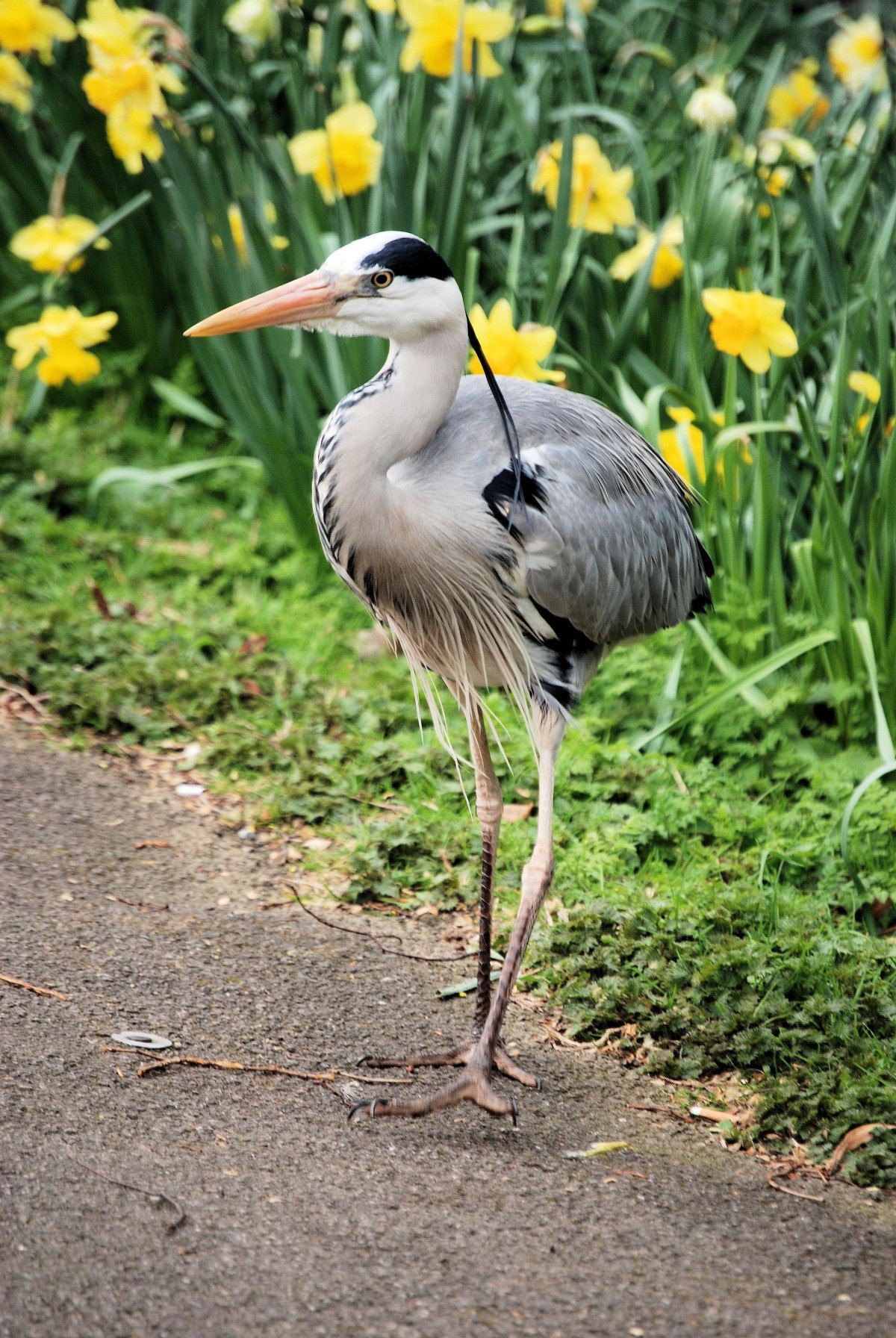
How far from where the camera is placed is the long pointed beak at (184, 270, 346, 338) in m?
2.37

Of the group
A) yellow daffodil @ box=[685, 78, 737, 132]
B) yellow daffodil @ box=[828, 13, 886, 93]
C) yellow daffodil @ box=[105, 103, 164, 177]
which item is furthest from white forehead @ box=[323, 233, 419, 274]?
yellow daffodil @ box=[828, 13, 886, 93]

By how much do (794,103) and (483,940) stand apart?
15.3 ft

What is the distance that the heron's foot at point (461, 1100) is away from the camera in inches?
99.0

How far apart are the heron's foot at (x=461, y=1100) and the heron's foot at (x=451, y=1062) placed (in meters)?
0.12

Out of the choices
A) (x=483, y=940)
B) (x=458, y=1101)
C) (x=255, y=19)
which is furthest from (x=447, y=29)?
(x=458, y=1101)

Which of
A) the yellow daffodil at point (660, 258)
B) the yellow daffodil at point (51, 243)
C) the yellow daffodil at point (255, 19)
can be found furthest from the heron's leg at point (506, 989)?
the yellow daffodil at point (255, 19)

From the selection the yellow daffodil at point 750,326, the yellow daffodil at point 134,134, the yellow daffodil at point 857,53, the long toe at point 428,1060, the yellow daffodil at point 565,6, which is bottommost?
the long toe at point 428,1060

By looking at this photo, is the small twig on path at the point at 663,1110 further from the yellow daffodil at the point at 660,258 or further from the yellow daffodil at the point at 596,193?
the yellow daffodil at the point at 596,193

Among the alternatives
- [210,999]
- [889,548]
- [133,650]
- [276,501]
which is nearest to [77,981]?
[210,999]

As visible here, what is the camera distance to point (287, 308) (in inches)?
93.2

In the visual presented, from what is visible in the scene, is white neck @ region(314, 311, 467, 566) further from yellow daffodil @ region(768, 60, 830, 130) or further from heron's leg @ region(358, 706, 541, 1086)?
yellow daffodil @ region(768, 60, 830, 130)

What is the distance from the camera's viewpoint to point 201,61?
5.05 m

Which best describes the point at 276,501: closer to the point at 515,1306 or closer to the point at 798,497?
the point at 798,497

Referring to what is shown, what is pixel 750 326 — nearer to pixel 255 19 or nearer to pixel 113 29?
pixel 113 29
